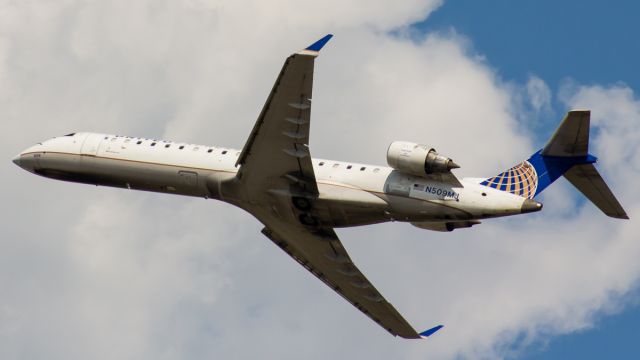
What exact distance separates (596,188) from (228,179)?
1560 centimetres

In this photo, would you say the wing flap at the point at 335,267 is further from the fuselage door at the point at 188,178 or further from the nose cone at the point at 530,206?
the nose cone at the point at 530,206

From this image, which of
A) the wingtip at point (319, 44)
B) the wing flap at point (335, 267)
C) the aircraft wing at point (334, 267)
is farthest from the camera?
the wing flap at point (335, 267)

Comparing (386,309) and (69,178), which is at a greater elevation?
(69,178)

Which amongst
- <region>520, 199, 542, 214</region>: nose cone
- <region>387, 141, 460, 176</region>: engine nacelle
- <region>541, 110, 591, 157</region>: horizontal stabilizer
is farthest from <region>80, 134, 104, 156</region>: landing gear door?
<region>541, 110, 591, 157</region>: horizontal stabilizer

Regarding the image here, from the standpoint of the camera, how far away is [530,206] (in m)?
58.7

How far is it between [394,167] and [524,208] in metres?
5.54

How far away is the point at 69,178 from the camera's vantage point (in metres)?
66.8

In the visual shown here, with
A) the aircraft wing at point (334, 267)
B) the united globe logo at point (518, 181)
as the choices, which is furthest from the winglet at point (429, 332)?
the united globe logo at point (518, 181)

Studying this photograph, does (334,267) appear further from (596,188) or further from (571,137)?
(571,137)

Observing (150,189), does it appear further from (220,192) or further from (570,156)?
(570,156)

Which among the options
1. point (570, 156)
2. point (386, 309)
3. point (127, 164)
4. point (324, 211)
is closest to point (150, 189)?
point (127, 164)

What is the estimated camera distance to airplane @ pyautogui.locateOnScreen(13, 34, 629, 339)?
58188 mm

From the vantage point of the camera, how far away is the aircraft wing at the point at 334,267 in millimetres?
65250

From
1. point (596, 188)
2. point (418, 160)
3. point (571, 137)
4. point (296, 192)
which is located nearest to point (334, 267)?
point (296, 192)
